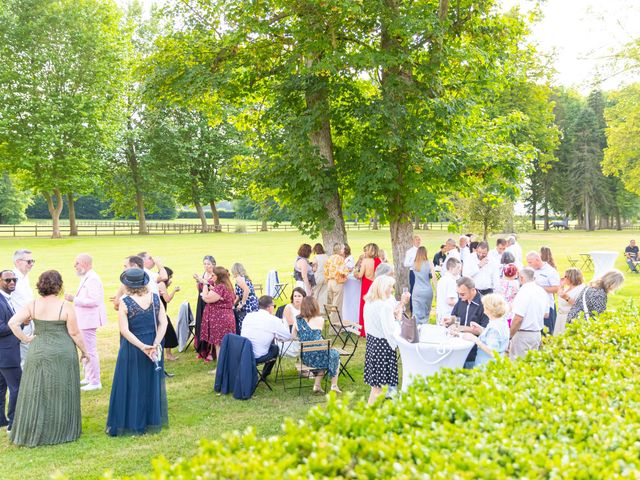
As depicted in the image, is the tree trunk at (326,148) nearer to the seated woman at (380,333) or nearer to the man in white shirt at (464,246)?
the man in white shirt at (464,246)

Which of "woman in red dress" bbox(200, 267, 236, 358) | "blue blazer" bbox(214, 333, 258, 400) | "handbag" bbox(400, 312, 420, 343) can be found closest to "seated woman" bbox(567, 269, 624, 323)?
"handbag" bbox(400, 312, 420, 343)

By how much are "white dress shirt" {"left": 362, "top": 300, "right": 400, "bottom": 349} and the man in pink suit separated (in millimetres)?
4082

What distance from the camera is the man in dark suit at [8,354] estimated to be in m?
7.02

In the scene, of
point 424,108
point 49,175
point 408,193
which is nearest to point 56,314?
point 408,193

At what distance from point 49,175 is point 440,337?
37379 mm

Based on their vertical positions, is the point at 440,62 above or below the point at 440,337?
above

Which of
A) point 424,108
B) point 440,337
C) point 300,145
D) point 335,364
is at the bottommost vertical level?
point 335,364

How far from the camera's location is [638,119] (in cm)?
2955

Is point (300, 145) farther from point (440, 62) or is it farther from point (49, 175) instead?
point (49, 175)

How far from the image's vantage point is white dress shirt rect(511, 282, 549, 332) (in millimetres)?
7355

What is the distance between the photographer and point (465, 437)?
126 inches

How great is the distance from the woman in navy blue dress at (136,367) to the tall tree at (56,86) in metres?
34.3

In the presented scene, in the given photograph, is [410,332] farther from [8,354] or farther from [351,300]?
[351,300]

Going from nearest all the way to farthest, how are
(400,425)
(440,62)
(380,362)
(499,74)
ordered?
(400,425), (380,362), (440,62), (499,74)
